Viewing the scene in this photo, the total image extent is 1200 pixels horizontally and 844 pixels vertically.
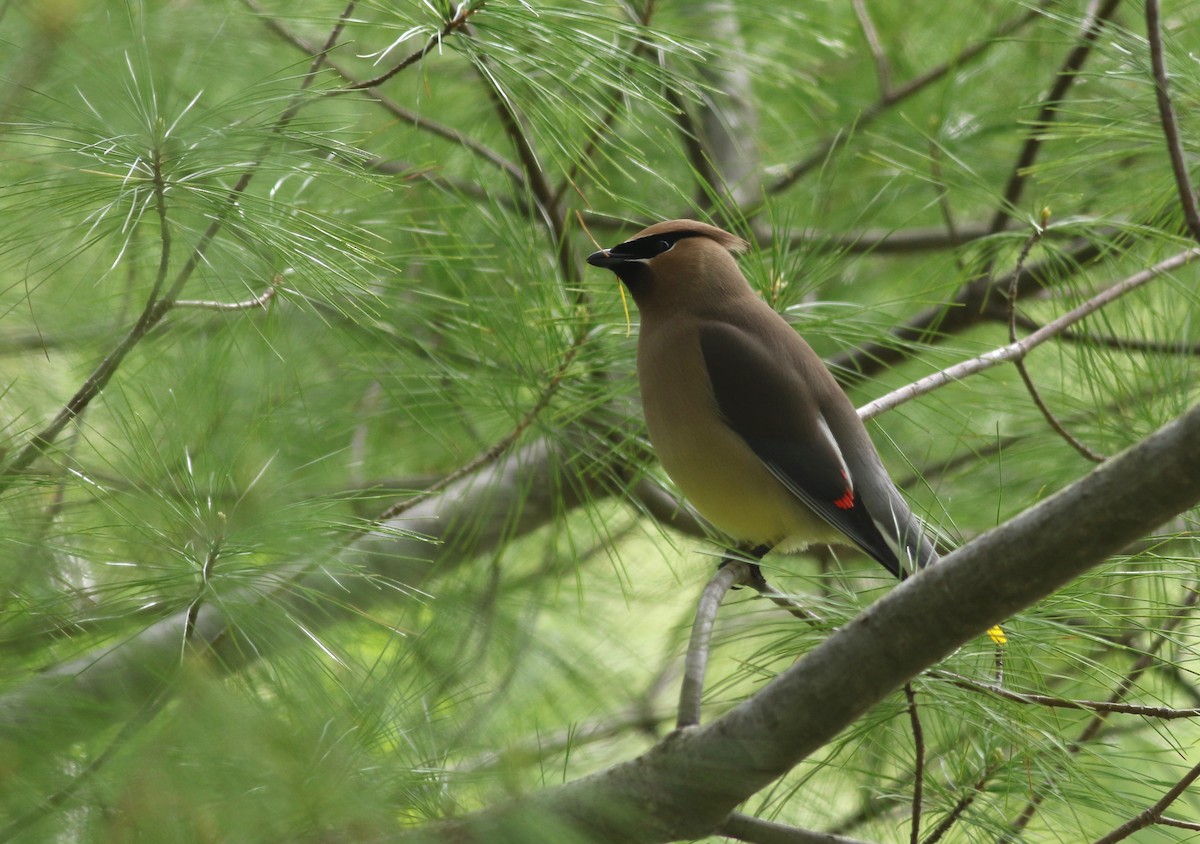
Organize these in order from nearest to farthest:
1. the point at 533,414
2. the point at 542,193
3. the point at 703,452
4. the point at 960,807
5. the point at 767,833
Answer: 1. the point at 767,833
2. the point at 960,807
3. the point at 703,452
4. the point at 533,414
5. the point at 542,193

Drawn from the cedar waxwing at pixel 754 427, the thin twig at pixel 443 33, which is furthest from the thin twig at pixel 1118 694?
the thin twig at pixel 443 33

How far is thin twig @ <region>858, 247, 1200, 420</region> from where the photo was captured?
2061mm

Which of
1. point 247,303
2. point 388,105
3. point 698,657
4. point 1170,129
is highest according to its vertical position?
point 388,105

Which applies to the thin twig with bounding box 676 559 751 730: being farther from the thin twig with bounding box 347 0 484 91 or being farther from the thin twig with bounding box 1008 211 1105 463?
the thin twig with bounding box 347 0 484 91

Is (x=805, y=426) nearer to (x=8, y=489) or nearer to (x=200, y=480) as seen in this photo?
(x=200, y=480)

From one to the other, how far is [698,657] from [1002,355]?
0.93 m

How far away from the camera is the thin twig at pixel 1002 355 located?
2061 millimetres

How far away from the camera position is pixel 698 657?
1490 mm

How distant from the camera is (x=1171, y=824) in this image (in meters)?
1.48

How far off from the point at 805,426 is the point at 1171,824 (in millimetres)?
941

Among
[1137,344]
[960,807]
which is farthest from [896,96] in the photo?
[960,807]

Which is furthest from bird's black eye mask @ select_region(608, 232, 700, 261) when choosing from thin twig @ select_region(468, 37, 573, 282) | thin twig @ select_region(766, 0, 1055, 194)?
thin twig @ select_region(766, 0, 1055, 194)

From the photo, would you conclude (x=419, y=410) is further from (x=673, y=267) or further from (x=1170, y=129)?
(x=1170, y=129)

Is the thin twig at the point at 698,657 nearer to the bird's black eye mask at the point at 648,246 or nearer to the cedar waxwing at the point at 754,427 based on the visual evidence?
the cedar waxwing at the point at 754,427
